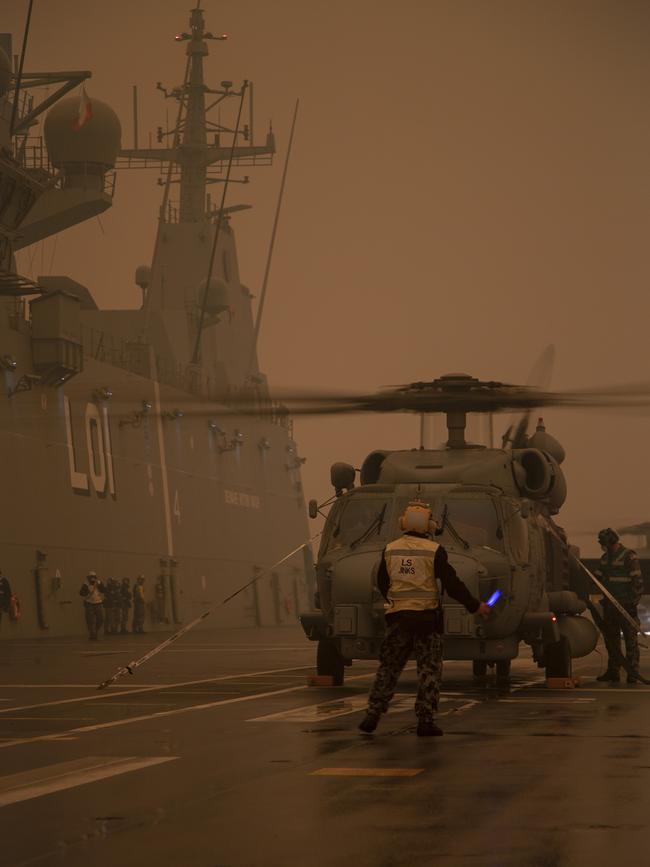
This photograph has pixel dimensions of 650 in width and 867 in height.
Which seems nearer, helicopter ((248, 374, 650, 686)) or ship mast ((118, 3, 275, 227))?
helicopter ((248, 374, 650, 686))

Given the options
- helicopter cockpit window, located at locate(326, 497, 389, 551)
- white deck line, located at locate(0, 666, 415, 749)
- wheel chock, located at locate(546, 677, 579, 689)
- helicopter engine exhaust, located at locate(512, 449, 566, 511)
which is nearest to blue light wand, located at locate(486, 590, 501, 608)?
helicopter cockpit window, located at locate(326, 497, 389, 551)

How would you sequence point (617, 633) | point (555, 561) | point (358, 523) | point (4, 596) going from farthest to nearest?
point (4, 596)
point (555, 561)
point (617, 633)
point (358, 523)

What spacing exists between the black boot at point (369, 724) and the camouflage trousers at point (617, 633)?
8012 mm

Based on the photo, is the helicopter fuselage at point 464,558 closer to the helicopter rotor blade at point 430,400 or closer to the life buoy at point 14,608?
the helicopter rotor blade at point 430,400

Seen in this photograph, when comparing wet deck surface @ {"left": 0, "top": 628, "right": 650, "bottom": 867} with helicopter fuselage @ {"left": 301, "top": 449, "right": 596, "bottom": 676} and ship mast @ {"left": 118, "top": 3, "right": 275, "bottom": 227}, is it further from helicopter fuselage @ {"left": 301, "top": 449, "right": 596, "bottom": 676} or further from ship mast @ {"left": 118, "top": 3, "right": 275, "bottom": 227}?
ship mast @ {"left": 118, "top": 3, "right": 275, "bottom": 227}

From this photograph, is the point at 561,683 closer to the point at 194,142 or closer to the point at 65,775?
the point at 65,775

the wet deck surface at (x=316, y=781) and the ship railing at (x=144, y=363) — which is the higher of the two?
the ship railing at (x=144, y=363)

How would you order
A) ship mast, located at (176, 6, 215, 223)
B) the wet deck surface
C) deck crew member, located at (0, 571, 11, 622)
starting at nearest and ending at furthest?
1. the wet deck surface
2. deck crew member, located at (0, 571, 11, 622)
3. ship mast, located at (176, 6, 215, 223)

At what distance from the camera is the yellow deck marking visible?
908cm

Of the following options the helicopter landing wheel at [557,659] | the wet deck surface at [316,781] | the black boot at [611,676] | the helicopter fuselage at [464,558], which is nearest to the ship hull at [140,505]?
the helicopter fuselage at [464,558]

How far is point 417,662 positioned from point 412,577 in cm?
62

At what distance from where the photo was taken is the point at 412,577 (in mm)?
11516

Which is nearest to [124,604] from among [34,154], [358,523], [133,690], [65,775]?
[34,154]

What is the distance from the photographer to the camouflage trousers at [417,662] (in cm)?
1149
